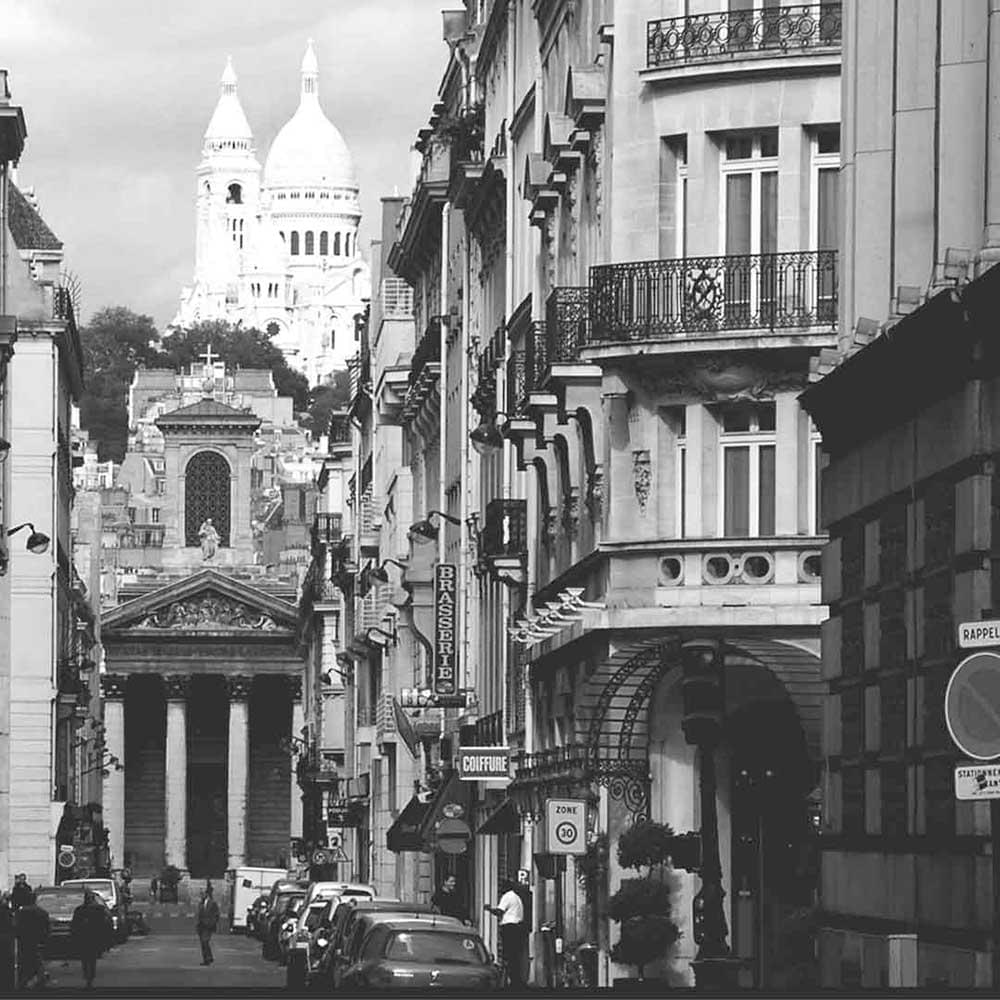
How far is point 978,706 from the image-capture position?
60.3ft

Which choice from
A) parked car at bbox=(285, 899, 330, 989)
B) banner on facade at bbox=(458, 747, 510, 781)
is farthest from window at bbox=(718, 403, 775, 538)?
parked car at bbox=(285, 899, 330, 989)

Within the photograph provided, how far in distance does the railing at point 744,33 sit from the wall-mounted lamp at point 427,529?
93.3 ft

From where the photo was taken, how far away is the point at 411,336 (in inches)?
3856

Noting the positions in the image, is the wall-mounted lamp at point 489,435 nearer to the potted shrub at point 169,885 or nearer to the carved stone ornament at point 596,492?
the carved stone ornament at point 596,492

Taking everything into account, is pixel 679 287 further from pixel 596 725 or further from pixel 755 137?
pixel 596 725

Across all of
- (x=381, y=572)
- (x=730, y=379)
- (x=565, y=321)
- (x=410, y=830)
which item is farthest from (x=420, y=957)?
(x=381, y=572)

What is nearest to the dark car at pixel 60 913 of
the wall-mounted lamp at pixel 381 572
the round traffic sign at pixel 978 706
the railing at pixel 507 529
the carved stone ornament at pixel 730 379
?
the wall-mounted lamp at pixel 381 572

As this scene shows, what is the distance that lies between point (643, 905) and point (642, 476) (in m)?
5.72

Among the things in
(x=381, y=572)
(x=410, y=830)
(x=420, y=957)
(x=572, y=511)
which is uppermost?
(x=381, y=572)

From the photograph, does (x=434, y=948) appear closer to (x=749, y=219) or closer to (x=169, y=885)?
(x=749, y=219)

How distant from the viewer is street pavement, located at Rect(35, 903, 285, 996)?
6225 centimetres

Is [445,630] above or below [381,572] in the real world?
below

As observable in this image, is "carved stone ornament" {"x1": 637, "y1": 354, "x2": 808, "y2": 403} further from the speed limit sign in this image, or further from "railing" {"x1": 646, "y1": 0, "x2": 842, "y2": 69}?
the speed limit sign

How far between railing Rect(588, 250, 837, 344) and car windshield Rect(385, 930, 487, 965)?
6984mm
